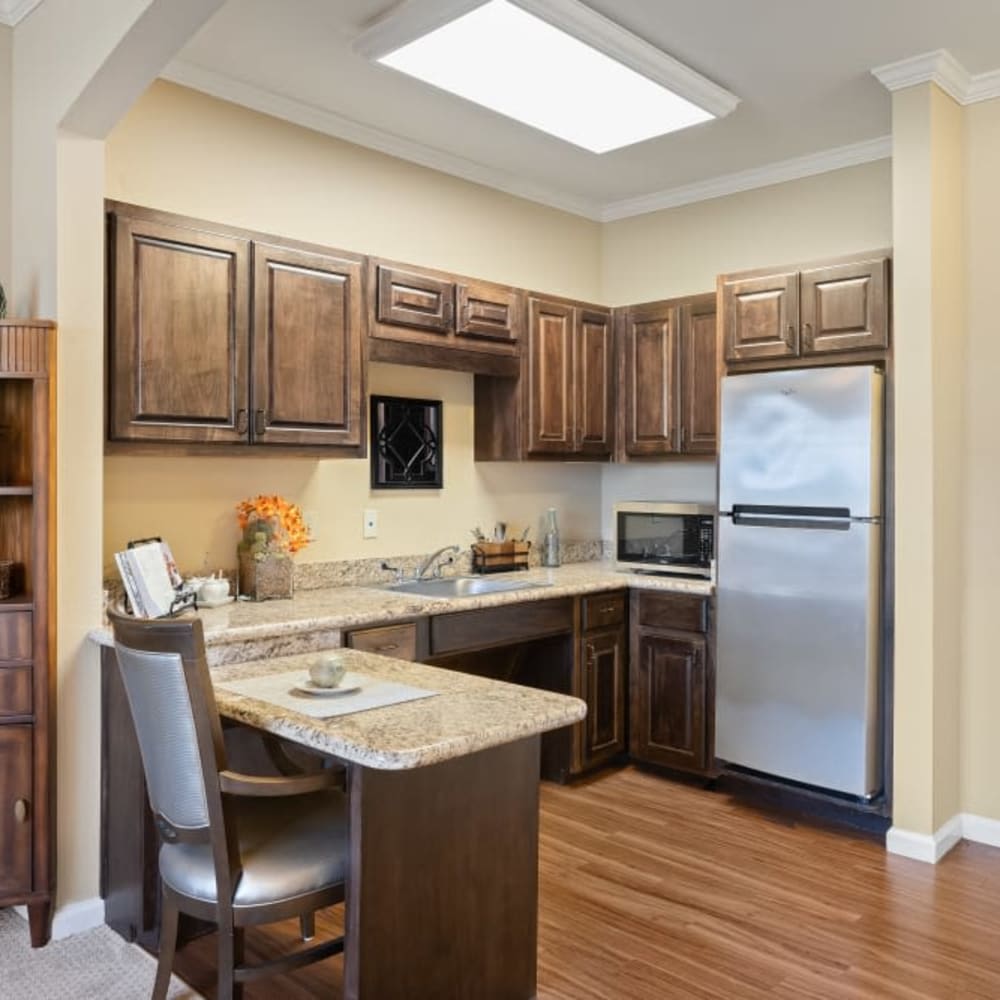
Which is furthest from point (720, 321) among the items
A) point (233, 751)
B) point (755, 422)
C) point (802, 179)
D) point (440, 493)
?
point (233, 751)

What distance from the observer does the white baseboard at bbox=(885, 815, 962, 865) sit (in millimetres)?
3219

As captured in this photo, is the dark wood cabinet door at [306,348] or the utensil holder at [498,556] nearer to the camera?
the dark wood cabinet door at [306,348]

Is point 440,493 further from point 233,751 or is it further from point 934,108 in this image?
point 934,108

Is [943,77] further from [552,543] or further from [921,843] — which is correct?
[921,843]

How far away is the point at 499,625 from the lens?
11.8 feet

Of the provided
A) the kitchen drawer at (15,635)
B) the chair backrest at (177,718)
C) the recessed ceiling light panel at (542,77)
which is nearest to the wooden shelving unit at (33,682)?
the kitchen drawer at (15,635)

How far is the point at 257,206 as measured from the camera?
3482 millimetres

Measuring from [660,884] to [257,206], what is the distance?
112 inches

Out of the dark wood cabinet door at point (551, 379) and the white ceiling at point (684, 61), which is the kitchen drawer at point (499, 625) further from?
the white ceiling at point (684, 61)

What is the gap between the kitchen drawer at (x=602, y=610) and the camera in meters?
3.98

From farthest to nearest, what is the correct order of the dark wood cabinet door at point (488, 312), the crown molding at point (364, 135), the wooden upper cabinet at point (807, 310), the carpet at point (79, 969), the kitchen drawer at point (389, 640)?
1. the dark wood cabinet door at point (488, 312)
2. the wooden upper cabinet at point (807, 310)
3. the crown molding at point (364, 135)
4. the kitchen drawer at point (389, 640)
5. the carpet at point (79, 969)

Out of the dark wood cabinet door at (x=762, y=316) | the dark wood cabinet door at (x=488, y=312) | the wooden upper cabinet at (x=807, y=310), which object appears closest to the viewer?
the wooden upper cabinet at (x=807, y=310)

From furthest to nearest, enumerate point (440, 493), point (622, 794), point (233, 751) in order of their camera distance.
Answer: point (440, 493), point (622, 794), point (233, 751)

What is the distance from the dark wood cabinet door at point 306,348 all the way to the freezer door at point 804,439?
1535 mm
